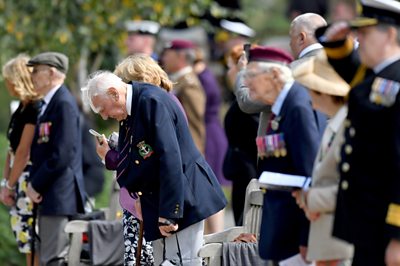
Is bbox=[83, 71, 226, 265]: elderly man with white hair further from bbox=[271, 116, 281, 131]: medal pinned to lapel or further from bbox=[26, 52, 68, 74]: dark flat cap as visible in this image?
bbox=[26, 52, 68, 74]: dark flat cap

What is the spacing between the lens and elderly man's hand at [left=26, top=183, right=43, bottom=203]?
8.34 metres

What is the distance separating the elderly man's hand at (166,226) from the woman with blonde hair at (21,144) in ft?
7.72

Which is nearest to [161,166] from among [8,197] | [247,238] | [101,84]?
[101,84]

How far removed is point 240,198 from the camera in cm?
862

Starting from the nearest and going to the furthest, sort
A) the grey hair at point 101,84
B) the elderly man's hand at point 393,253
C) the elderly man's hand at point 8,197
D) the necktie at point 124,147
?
the elderly man's hand at point 393,253 < the grey hair at point 101,84 < the necktie at point 124,147 < the elderly man's hand at point 8,197

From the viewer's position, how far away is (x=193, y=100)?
10.6m

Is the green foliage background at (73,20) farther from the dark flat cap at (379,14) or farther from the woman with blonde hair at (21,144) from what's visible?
the dark flat cap at (379,14)

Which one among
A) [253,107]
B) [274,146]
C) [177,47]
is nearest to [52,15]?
[177,47]

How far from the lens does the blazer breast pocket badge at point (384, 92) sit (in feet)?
15.7

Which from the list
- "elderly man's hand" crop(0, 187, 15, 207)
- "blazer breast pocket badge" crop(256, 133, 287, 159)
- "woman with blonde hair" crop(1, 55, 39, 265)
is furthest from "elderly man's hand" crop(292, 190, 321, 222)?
"elderly man's hand" crop(0, 187, 15, 207)

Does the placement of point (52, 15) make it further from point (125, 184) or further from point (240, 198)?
point (125, 184)

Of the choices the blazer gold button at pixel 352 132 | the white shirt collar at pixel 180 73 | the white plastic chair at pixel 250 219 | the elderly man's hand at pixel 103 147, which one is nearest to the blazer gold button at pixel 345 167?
the blazer gold button at pixel 352 132

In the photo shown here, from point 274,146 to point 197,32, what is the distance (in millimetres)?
16749

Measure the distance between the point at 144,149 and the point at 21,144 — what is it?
93.7 inches
